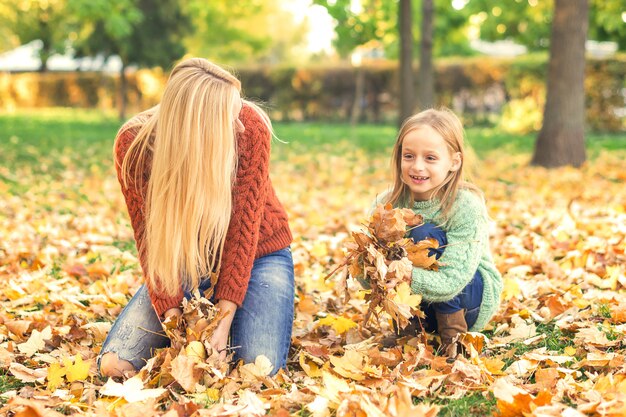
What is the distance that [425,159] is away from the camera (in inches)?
115

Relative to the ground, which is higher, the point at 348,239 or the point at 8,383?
the point at 348,239

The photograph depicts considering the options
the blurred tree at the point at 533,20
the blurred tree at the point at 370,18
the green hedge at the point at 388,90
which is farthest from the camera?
the green hedge at the point at 388,90

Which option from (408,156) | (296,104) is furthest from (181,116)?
(296,104)

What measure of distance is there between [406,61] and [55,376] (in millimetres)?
10341

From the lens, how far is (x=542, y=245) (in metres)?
4.44

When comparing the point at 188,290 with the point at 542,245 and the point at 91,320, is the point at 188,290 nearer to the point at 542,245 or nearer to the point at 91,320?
the point at 91,320

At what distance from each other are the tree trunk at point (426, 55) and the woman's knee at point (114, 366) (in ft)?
31.6

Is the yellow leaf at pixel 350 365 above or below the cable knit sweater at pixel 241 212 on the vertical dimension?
below

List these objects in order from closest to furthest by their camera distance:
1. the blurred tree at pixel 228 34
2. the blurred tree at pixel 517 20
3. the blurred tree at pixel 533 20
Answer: the blurred tree at pixel 533 20 < the blurred tree at pixel 517 20 < the blurred tree at pixel 228 34

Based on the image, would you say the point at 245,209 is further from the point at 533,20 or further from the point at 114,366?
the point at 533,20

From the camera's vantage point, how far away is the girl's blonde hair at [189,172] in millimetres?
2729

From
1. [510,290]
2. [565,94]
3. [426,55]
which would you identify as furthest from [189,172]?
[426,55]

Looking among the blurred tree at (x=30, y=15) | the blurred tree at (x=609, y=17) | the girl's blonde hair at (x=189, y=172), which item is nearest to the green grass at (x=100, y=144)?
the blurred tree at (x=609, y=17)

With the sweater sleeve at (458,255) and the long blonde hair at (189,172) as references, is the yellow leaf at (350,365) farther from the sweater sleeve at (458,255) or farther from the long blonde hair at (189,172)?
the long blonde hair at (189,172)
